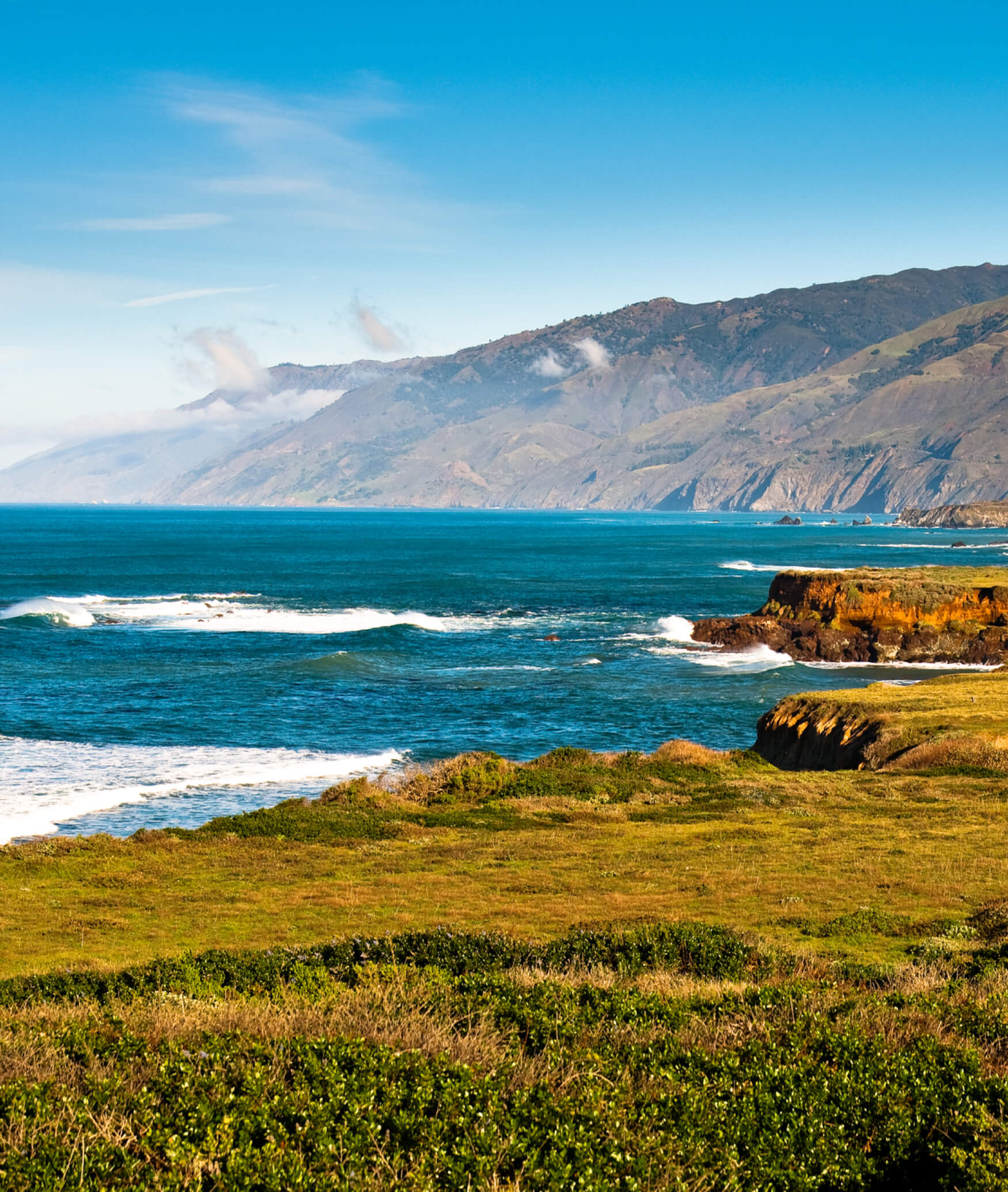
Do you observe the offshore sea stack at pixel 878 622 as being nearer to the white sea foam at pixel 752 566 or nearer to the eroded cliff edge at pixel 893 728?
the eroded cliff edge at pixel 893 728

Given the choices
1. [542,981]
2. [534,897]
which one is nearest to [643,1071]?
[542,981]

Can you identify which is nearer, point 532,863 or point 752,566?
point 532,863

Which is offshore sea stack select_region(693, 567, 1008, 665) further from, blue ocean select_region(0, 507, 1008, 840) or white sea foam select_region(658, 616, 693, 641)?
blue ocean select_region(0, 507, 1008, 840)

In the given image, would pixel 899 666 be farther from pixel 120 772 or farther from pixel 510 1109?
pixel 510 1109

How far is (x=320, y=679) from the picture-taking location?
178 ft

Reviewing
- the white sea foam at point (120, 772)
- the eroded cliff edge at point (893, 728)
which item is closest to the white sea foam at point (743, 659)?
the eroded cliff edge at point (893, 728)

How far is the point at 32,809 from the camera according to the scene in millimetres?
30031

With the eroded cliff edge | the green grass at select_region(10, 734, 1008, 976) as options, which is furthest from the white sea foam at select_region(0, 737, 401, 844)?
the eroded cliff edge

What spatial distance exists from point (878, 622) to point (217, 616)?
49.8m

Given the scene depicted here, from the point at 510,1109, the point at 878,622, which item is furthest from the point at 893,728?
the point at 878,622

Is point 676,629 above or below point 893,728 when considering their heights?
above

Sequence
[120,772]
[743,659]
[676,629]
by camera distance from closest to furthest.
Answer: [120,772] → [743,659] → [676,629]

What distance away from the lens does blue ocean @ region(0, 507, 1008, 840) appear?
1380 inches

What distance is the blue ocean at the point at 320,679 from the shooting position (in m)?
35.1
